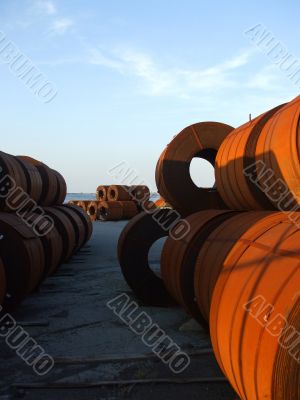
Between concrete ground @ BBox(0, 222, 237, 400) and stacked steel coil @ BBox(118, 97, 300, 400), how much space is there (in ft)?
1.92

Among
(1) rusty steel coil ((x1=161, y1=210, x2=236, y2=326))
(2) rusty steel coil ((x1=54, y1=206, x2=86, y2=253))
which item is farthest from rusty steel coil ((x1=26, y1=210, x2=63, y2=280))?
(1) rusty steel coil ((x1=161, y1=210, x2=236, y2=326))

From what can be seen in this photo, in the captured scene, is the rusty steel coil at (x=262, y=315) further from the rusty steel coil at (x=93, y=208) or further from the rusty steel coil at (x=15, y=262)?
the rusty steel coil at (x=93, y=208)

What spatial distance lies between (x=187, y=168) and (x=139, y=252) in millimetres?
1719

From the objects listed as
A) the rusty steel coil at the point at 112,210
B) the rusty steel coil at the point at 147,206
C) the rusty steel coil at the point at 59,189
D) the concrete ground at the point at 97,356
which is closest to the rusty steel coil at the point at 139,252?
the rusty steel coil at the point at 147,206

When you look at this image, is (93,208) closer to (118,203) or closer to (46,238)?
(118,203)

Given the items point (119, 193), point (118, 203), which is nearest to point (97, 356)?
point (118, 203)

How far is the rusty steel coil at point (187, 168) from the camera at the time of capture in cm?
710

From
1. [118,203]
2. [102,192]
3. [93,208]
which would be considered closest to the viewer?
[118,203]

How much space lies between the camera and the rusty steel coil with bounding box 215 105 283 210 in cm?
512

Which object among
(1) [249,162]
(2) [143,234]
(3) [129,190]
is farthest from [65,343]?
(3) [129,190]

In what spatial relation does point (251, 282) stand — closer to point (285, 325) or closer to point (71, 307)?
point (285, 325)

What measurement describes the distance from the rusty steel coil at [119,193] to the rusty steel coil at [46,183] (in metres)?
14.7

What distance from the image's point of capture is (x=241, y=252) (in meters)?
3.44

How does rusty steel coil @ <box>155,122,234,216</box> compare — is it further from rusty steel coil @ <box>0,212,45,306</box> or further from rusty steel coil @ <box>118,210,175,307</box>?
rusty steel coil @ <box>0,212,45,306</box>
